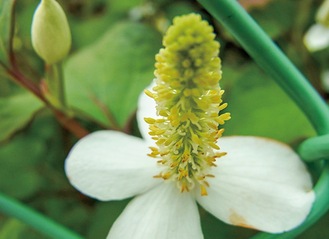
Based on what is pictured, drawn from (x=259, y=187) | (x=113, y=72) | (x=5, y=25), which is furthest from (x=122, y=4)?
(x=259, y=187)

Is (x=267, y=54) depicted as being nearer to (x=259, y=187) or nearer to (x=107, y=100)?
(x=259, y=187)

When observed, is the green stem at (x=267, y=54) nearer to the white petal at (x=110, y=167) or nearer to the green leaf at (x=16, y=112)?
the white petal at (x=110, y=167)

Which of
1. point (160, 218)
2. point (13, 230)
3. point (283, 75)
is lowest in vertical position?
point (13, 230)

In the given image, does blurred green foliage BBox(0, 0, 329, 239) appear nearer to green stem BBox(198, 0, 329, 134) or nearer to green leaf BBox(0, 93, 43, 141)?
green leaf BBox(0, 93, 43, 141)

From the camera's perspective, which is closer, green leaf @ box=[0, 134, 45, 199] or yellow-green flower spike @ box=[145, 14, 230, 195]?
yellow-green flower spike @ box=[145, 14, 230, 195]

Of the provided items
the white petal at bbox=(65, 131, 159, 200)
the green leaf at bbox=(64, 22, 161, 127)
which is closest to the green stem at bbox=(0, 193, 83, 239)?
the white petal at bbox=(65, 131, 159, 200)

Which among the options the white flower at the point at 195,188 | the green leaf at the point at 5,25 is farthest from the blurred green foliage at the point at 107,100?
the white flower at the point at 195,188

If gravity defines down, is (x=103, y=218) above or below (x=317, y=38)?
below
